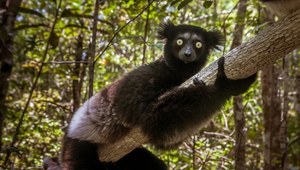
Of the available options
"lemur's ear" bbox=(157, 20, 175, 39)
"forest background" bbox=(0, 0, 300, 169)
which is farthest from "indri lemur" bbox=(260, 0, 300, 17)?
"lemur's ear" bbox=(157, 20, 175, 39)

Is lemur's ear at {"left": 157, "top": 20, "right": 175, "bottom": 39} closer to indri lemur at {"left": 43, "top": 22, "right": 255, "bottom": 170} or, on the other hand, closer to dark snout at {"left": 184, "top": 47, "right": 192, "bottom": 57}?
indri lemur at {"left": 43, "top": 22, "right": 255, "bottom": 170}

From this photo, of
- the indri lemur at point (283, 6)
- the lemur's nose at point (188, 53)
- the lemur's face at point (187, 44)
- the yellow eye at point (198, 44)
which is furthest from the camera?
the yellow eye at point (198, 44)

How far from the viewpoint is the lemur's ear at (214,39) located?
3.73 meters

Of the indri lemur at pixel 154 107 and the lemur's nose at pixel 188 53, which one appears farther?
the lemur's nose at pixel 188 53

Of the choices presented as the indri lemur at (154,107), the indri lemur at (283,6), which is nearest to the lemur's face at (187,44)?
the indri lemur at (154,107)

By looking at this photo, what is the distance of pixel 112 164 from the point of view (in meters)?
3.13

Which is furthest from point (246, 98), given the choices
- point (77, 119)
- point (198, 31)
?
point (77, 119)

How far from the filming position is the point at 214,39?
12.4 ft

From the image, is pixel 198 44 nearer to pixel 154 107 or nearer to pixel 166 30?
pixel 166 30

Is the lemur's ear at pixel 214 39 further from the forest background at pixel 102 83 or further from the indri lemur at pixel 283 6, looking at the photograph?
the indri lemur at pixel 283 6

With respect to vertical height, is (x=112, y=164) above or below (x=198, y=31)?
below

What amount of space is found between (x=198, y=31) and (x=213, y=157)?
1916mm

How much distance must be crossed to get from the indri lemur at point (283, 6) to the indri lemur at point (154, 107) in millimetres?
581

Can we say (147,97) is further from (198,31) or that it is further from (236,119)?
(236,119)
